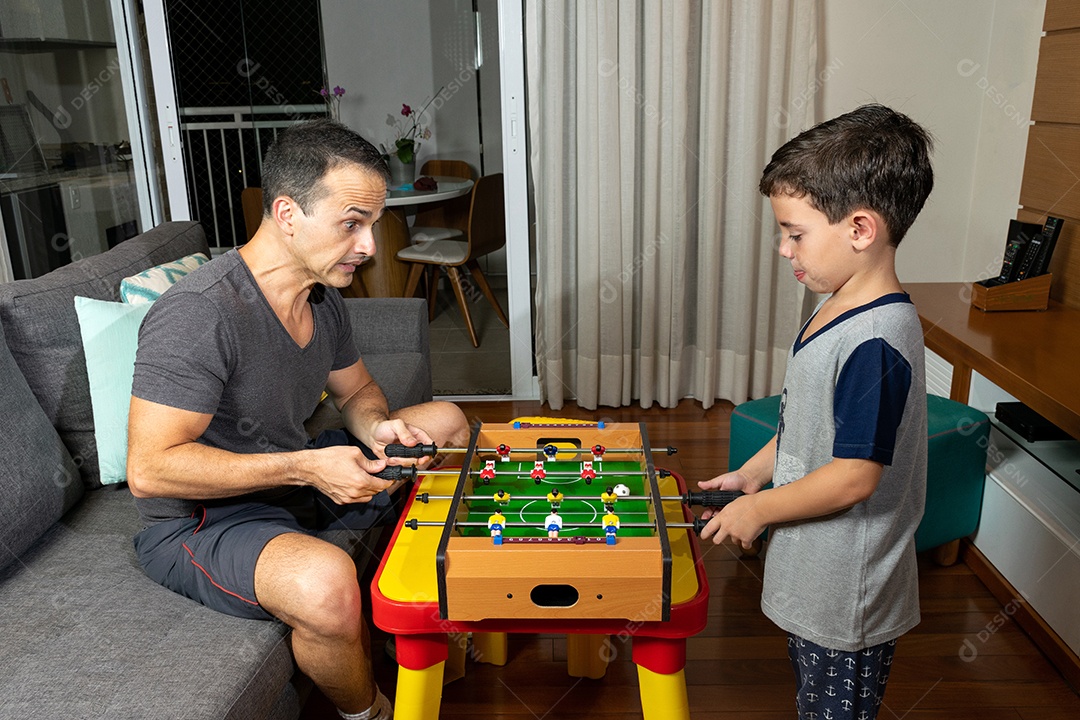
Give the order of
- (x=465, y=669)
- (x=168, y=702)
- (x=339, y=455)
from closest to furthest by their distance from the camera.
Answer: (x=168, y=702), (x=339, y=455), (x=465, y=669)

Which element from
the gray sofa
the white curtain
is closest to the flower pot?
the white curtain

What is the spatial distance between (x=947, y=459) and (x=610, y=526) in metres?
1.19

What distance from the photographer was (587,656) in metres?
1.79

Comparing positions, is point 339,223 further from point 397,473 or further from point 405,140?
point 405,140

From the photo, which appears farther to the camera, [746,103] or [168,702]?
[746,103]

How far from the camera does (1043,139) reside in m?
2.45

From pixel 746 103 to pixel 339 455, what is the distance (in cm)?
215

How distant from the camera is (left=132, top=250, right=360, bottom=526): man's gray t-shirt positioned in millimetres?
1438

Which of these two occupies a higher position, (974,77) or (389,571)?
(974,77)

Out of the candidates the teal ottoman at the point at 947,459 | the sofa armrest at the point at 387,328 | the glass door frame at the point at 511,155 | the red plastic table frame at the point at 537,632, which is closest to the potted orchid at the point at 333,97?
the glass door frame at the point at 511,155

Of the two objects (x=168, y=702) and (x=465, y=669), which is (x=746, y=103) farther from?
(x=168, y=702)

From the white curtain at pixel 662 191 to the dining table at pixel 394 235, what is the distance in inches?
21.3

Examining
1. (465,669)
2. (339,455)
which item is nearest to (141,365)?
(339,455)

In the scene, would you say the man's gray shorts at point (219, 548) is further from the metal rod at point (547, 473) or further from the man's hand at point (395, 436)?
the metal rod at point (547, 473)
